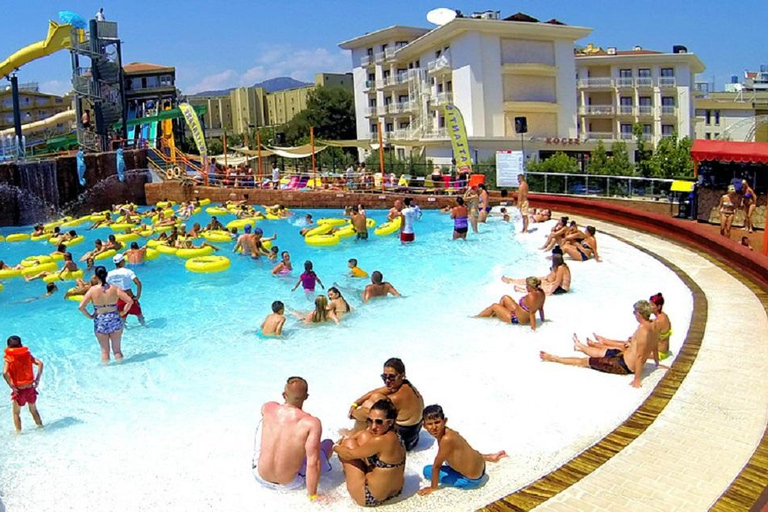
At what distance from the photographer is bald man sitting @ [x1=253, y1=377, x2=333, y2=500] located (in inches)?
198

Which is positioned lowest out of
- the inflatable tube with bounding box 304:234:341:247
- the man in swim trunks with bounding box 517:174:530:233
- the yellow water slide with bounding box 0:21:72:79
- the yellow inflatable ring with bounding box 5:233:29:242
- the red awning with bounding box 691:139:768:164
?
the inflatable tube with bounding box 304:234:341:247

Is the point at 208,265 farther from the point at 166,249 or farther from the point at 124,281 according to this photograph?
the point at 124,281

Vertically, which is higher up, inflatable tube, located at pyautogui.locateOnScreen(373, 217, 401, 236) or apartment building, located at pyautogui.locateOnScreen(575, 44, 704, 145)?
apartment building, located at pyautogui.locateOnScreen(575, 44, 704, 145)

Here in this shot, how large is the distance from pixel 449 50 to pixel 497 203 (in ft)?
61.0

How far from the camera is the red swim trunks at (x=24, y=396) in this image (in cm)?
679

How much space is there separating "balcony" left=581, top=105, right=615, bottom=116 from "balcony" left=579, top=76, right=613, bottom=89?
4.11ft

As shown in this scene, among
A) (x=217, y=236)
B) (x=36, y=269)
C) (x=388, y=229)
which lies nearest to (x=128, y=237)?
(x=217, y=236)

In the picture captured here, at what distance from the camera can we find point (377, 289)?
11.6 meters

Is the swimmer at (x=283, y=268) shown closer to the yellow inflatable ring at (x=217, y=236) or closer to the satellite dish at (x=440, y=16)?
the yellow inflatable ring at (x=217, y=236)

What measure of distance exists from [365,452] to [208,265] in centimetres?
1101

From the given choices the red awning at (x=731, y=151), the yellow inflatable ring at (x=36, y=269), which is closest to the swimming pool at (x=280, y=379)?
the yellow inflatable ring at (x=36, y=269)

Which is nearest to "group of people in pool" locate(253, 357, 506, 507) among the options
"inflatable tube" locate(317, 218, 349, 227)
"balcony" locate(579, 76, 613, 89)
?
"inflatable tube" locate(317, 218, 349, 227)

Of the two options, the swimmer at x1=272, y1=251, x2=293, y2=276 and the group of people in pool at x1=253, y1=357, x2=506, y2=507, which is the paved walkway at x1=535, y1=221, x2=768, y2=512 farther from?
the swimmer at x1=272, y1=251, x2=293, y2=276

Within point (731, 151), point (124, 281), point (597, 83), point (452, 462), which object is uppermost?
point (597, 83)
